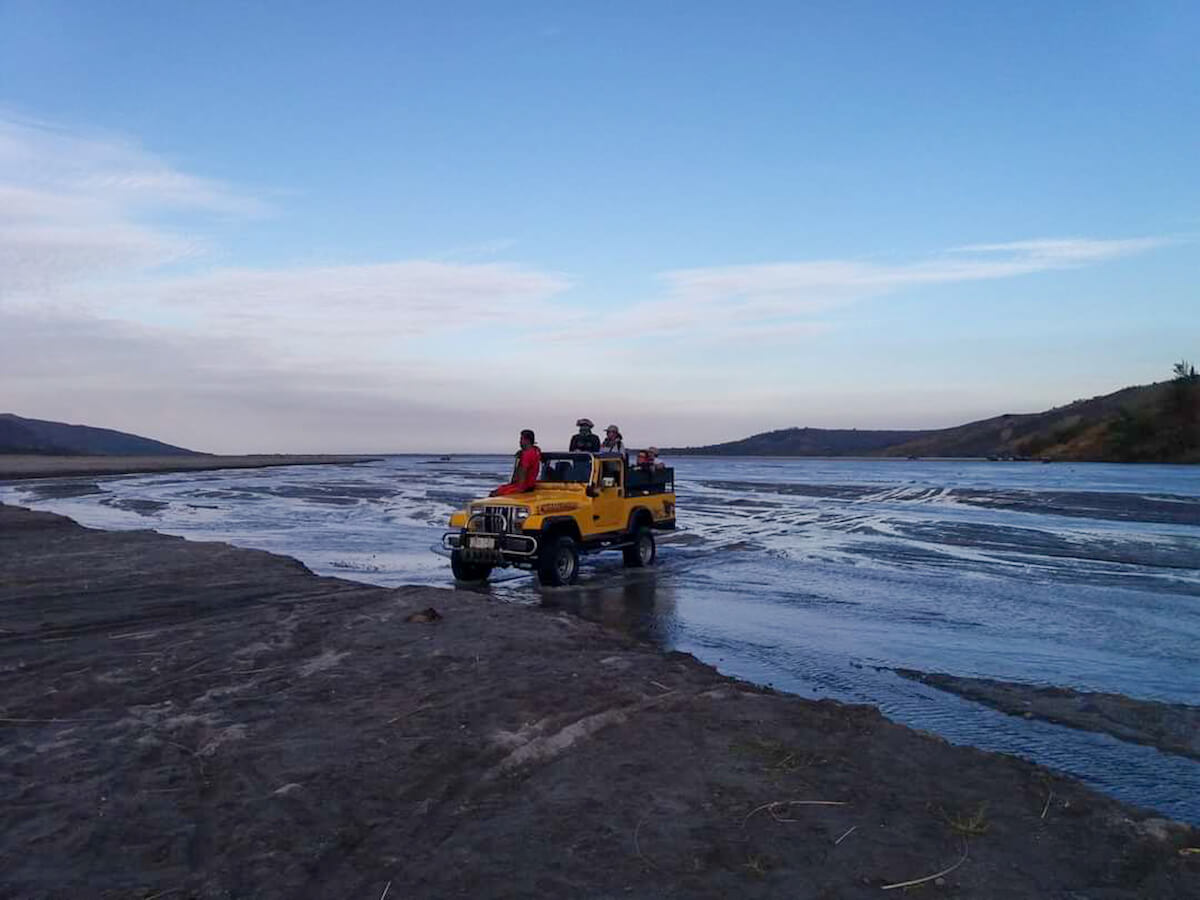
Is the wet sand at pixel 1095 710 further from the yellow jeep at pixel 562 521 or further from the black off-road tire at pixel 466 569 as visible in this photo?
the black off-road tire at pixel 466 569

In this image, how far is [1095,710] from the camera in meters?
8.13

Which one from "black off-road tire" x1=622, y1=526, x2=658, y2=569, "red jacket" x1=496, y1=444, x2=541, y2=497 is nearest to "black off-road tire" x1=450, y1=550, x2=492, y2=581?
"red jacket" x1=496, y1=444, x2=541, y2=497

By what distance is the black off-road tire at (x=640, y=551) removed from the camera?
17.8 metres

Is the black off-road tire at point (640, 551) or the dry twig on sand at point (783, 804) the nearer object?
the dry twig on sand at point (783, 804)

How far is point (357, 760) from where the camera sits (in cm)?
621

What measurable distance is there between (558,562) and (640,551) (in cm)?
281

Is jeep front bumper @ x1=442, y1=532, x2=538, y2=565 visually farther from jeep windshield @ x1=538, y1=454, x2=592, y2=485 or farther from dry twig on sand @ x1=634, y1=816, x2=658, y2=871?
dry twig on sand @ x1=634, y1=816, x2=658, y2=871

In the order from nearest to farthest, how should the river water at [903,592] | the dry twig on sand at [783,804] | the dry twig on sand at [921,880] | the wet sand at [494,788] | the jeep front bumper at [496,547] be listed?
the dry twig on sand at [921,880] → the wet sand at [494,788] → the dry twig on sand at [783,804] → the river water at [903,592] → the jeep front bumper at [496,547]

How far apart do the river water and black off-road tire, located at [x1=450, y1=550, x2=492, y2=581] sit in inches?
14.5

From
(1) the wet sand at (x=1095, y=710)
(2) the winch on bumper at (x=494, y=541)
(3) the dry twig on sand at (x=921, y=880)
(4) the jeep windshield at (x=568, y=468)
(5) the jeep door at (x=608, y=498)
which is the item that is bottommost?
(1) the wet sand at (x=1095, y=710)

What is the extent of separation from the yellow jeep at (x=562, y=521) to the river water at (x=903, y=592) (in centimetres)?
52

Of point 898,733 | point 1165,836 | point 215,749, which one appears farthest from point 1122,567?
point 215,749

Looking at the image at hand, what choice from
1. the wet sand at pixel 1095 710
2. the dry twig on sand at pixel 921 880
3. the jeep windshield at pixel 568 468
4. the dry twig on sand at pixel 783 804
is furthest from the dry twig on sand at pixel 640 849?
the jeep windshield at pixel 568 468

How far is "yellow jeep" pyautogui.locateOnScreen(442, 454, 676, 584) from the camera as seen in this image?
1512cm
